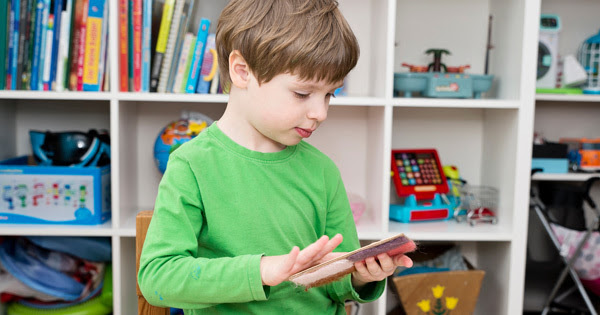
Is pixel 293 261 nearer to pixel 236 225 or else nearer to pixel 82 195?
pixel 236 225

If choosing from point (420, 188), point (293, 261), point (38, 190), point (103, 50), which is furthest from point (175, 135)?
point (293, 261)

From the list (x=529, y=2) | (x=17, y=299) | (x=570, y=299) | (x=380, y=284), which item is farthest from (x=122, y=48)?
(x=570, y=299)

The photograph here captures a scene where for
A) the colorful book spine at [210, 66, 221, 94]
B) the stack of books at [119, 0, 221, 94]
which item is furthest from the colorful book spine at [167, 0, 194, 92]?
the colorful book spine at [210, 66, 221, 94]

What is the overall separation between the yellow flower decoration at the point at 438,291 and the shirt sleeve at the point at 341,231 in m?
0.87

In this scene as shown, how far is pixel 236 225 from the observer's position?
2.95 ft

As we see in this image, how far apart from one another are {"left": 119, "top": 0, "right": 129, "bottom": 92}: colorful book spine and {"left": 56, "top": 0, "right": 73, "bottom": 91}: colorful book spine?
6.1 inches

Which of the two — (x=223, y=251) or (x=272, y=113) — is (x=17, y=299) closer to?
(x=223, y=251)

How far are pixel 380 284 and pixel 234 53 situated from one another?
458mm

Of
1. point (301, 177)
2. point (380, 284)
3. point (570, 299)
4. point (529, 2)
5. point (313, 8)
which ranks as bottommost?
point (570, 299)

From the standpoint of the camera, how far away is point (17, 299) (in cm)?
187

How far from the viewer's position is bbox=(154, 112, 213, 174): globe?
1805 mm

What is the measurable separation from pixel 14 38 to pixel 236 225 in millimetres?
1196

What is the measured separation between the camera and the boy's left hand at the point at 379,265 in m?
0.84

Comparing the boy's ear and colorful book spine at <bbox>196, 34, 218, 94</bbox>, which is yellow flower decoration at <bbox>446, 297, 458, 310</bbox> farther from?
the boy's ear
